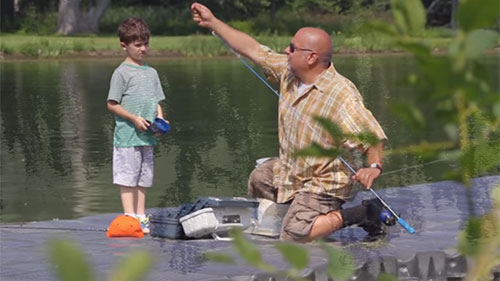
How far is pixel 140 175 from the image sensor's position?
6.02 metres

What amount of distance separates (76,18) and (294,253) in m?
38.6

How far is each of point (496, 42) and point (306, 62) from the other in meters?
4.56

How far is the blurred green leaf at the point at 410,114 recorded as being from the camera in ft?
3.09

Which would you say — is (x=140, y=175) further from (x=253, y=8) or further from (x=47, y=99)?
(x=253, y=8)

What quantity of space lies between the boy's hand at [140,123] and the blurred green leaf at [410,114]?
4941 mm

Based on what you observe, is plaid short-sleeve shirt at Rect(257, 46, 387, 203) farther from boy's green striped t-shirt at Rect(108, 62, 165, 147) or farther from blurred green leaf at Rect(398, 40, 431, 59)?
blurred green leaf at Rect(398, 40, 431, 59)

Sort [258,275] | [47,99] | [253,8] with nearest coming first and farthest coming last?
1. [258,275]
2. [47,99]
3. [253,8]

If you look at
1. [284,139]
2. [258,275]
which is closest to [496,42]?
[258,275]

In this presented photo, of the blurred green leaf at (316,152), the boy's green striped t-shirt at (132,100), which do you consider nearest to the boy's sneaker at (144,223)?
the boy's green striped t-shirt at (132,100)

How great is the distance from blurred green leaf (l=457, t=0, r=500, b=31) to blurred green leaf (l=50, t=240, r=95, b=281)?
324 millimetres

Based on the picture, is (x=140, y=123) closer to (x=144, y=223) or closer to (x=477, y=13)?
(x=144, y=223)

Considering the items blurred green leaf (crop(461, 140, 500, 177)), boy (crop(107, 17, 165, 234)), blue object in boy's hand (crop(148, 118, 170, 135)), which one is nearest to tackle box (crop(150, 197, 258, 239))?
boy (crop(107, 17, 165, 234))

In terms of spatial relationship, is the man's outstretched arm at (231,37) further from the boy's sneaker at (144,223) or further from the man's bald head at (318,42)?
the boy's sneaker at (144,223)

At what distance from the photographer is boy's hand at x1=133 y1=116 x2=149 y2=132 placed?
5.87 meters
